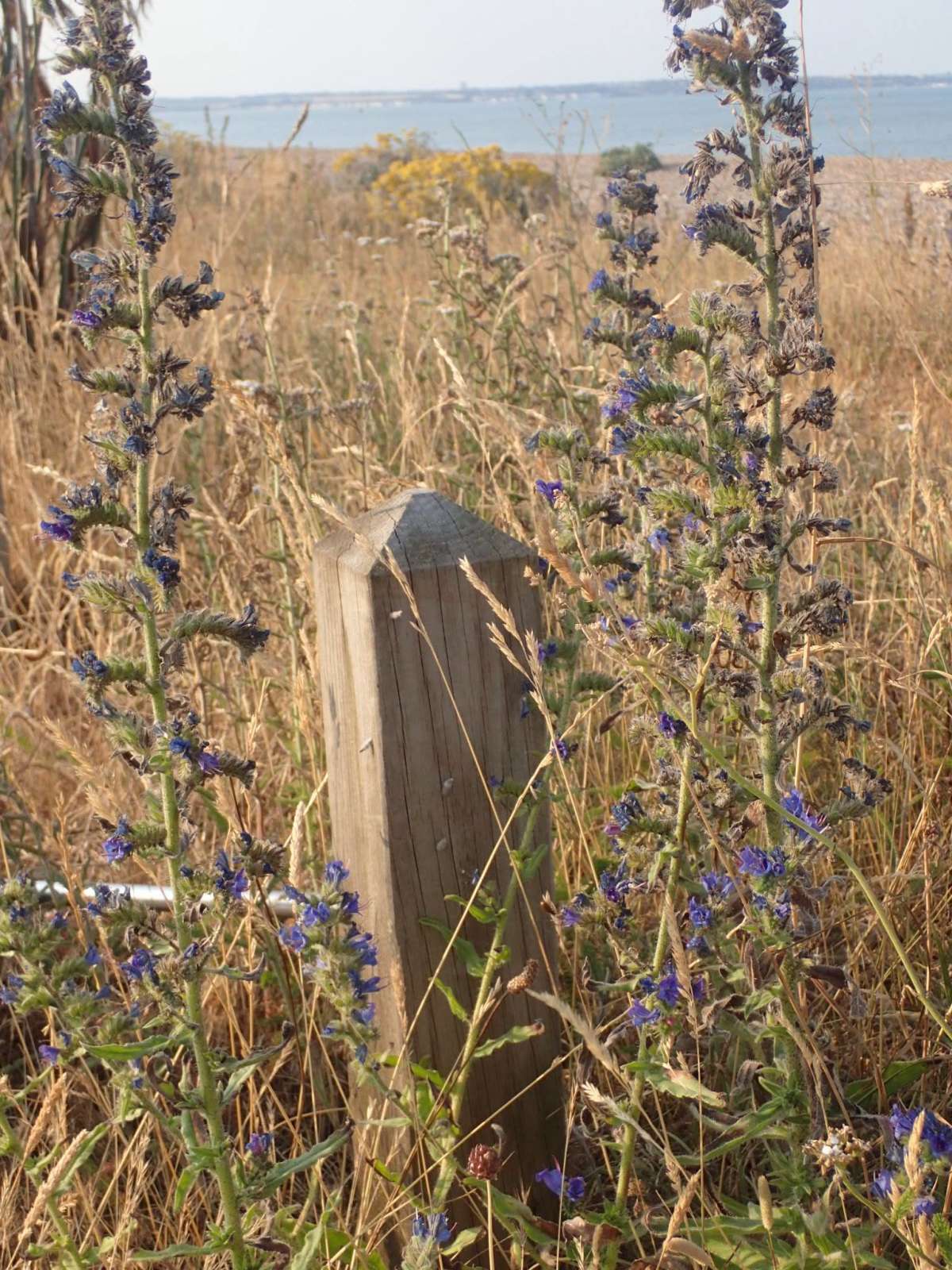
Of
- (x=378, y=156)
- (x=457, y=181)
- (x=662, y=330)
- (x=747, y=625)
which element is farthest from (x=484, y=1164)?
(x=378, y=156)

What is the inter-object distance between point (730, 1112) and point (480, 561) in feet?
3.41

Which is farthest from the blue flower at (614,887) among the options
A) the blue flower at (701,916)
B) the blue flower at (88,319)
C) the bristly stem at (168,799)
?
the blue flower at (88,319)

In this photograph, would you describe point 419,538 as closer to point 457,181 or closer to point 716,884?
point 716,884

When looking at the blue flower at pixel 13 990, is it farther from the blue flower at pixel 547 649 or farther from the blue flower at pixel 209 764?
the blue flower at pixel 547 649

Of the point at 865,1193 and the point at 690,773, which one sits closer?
the point at 690,773

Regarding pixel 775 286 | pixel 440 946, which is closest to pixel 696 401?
pixel 775 286

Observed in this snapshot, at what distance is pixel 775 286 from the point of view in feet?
6.04

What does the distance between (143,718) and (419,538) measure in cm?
49

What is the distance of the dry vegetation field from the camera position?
2.38 meters

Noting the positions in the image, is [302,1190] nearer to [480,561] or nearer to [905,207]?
[480,561]

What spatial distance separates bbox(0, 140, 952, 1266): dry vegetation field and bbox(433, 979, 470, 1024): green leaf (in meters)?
0.31

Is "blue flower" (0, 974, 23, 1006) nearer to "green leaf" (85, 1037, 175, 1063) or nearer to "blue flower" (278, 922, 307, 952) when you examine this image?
"green leaf" (85, 1037, 175, 1063)

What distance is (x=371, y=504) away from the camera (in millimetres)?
3184

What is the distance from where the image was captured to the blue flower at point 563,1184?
6.45 feet
